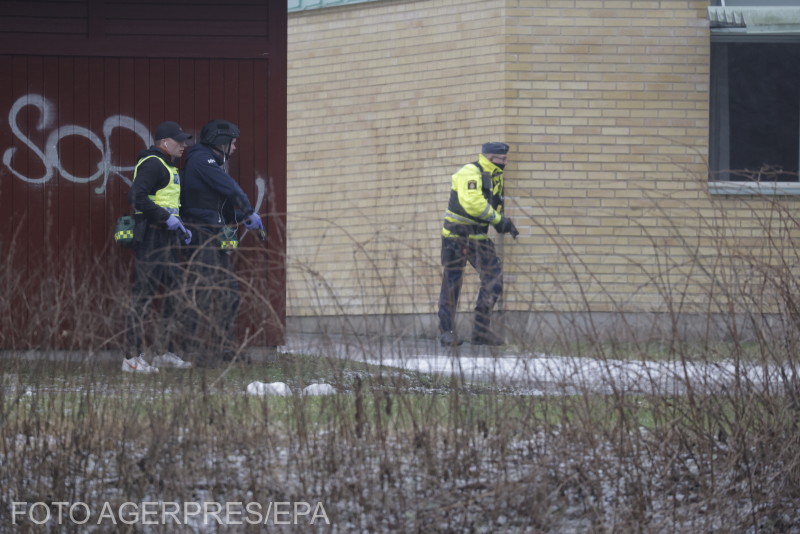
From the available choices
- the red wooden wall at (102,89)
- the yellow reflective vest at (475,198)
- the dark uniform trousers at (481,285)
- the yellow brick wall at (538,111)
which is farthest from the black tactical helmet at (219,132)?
the dark uniform trousers at (481,285)

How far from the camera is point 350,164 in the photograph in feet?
44.5

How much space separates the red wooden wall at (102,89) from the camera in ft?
31.8

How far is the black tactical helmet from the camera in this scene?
9352 mm

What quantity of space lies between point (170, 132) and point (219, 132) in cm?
39

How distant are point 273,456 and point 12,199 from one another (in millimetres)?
5007

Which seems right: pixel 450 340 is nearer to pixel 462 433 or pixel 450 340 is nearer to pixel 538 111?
A: pixel 462 433

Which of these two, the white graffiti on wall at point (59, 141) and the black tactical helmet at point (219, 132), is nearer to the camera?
the black tactical helmet at point (219, 132)

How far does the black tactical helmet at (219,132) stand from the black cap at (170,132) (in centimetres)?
25

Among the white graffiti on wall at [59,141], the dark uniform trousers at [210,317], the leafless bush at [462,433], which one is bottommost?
the leafless bush at [462,433]

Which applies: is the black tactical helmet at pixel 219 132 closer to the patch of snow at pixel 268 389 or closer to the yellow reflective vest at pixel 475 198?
the yellow reflective vest at pixel 475 198

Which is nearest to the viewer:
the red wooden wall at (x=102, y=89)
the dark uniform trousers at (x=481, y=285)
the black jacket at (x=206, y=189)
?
the dark uniform trousers at (x=481, y=285)

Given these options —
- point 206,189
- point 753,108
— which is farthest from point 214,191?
point 753,108

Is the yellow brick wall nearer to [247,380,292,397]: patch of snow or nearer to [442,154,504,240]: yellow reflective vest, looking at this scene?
[442,154,504,240]: yellow reflective vest

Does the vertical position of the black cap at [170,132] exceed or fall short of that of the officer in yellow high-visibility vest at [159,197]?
it exceeds it
